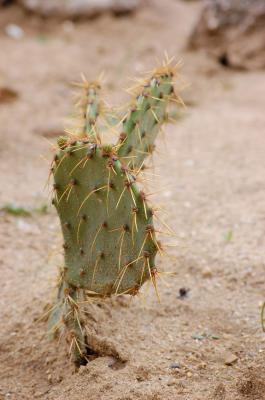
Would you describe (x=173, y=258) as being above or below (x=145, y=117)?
below

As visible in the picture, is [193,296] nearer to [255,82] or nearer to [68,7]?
[255,82]

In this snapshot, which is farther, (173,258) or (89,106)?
(173,258)

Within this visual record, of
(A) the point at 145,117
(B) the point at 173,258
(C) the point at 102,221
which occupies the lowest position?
(B) the point at 173,258

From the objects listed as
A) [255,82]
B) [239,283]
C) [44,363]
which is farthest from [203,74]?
[44,363]

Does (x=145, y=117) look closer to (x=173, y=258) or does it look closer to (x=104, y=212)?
(x=104, y=212)

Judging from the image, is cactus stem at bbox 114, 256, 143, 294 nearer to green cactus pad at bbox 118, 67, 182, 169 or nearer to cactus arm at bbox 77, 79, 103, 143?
green cactus pad at bbox 118, 67, 182, 169

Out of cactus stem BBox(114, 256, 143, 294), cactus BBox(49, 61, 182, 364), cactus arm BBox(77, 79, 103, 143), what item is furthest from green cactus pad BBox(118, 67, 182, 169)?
cactus stem BBox(114, 256, 143, 294)

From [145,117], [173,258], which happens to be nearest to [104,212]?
[145,117]
